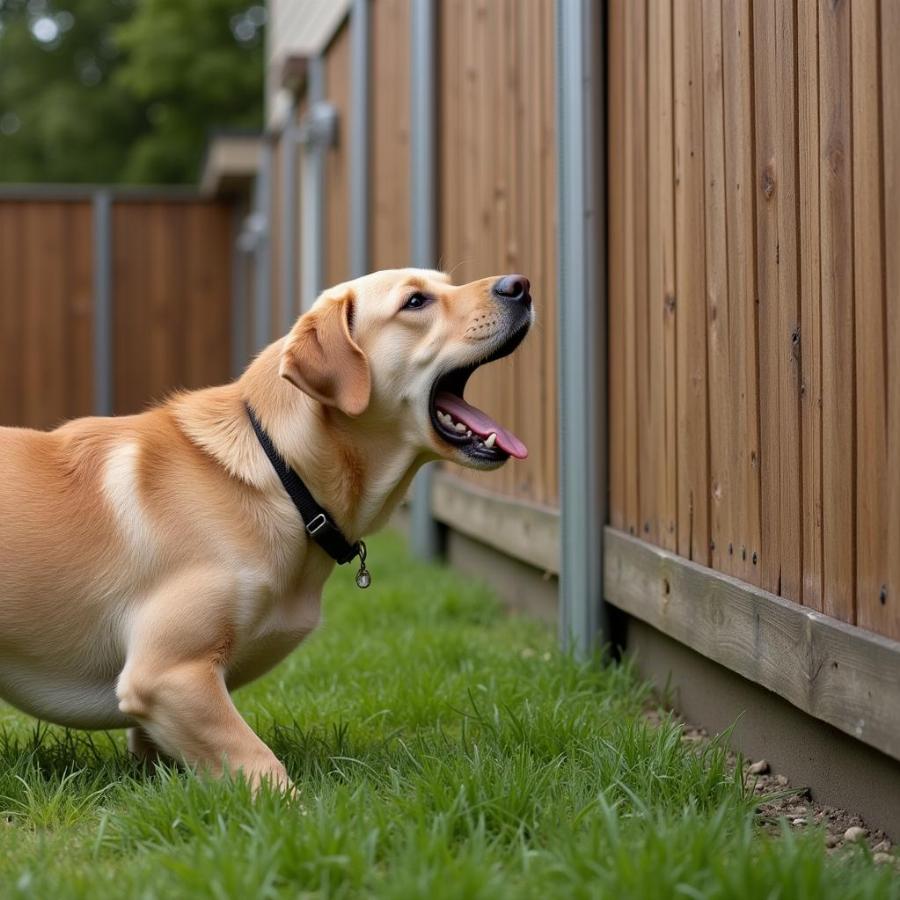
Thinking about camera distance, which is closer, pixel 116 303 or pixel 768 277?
pixel 768 277

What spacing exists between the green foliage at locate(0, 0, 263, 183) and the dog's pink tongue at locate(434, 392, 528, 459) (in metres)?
27.5

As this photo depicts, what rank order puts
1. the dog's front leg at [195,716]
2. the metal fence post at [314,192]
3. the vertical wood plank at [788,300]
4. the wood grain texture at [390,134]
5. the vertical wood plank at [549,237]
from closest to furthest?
the vertical wood plank at [788,300] → the dog's front leg at [195,716] → the vertical wood plank at [549,237] → the wood grain texture at [390,134] → the metal fence post at [314,192]

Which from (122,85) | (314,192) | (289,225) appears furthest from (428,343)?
(122,85)

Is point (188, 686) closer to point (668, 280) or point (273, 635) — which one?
point (273, 635)

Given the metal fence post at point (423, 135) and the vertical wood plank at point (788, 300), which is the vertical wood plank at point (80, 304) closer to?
the metal fence post at point (423, 135)

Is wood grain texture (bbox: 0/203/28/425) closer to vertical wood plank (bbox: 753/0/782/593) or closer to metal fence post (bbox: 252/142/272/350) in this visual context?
metal fence post (bbox: 252/142/272/350)

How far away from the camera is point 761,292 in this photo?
3094 mm

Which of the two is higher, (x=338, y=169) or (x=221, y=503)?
(x=338, y=169)

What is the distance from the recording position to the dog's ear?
10.3 feet

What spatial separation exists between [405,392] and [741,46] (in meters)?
1.15

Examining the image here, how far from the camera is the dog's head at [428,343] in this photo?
3.30m

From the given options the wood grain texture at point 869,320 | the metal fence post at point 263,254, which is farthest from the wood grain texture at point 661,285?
the metal fence post at point 263,254

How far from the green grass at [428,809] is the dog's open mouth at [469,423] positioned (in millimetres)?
642

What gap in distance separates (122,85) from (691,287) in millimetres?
29396
